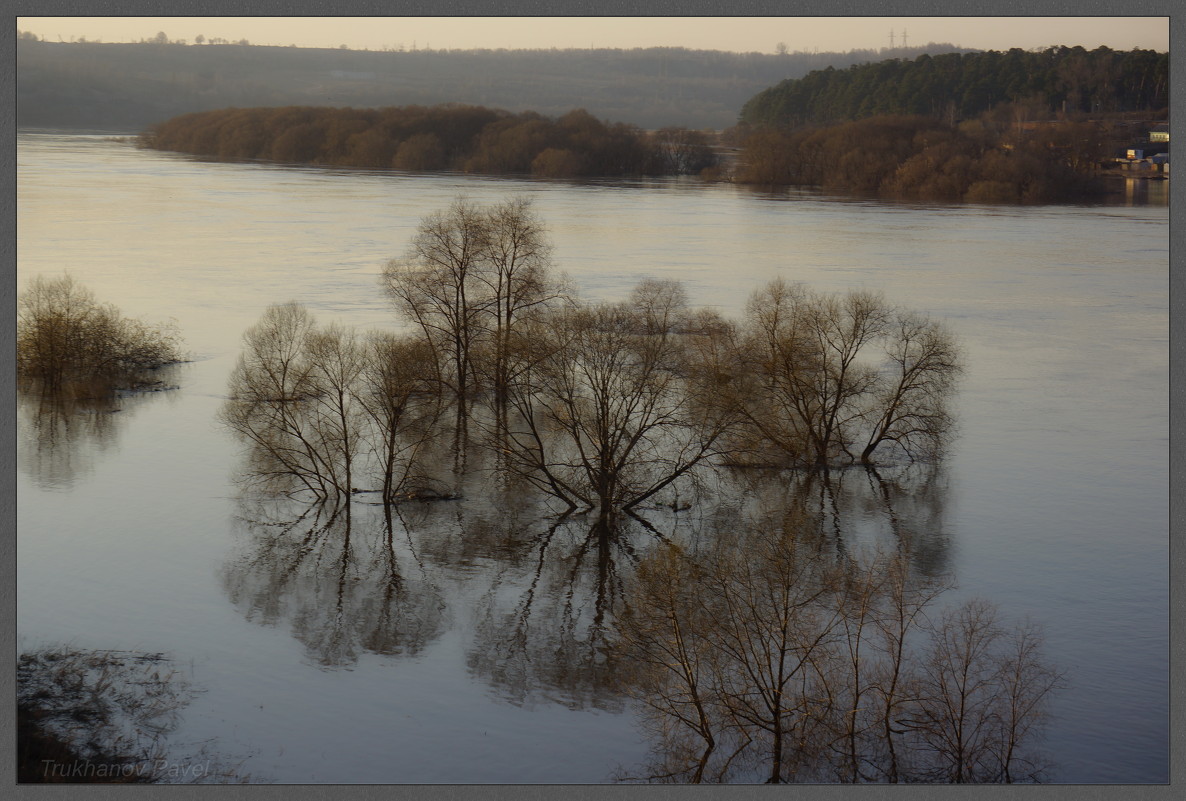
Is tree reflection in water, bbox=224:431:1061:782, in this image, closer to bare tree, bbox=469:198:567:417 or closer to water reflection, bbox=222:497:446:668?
water reflection, bbox=222:497:446:668

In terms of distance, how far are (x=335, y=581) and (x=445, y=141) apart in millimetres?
34244

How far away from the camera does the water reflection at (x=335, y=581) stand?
17359 mm

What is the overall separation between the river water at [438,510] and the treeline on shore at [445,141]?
4.26ft

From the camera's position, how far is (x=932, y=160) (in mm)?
52906

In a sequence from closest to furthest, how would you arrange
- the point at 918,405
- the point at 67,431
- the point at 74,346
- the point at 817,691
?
the point at 817,691 < the point at 918,405 < the point at 67,431 < the point at 74,346

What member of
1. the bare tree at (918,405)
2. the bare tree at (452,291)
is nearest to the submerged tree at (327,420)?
the bare tree at (452,291)

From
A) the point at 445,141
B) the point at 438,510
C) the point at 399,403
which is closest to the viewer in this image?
the point at 399,403

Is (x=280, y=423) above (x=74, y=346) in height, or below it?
below

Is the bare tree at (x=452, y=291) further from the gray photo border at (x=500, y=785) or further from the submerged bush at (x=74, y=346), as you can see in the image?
the gray photo border at (x=500, y=785)

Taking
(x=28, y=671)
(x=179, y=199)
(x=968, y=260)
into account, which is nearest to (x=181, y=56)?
(x=28, y=671)

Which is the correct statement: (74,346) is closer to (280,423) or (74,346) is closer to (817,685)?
(280,423)

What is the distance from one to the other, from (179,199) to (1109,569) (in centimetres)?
4288

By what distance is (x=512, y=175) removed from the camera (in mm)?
52219

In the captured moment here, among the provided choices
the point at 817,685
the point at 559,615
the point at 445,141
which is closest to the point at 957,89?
the point at 445,141
